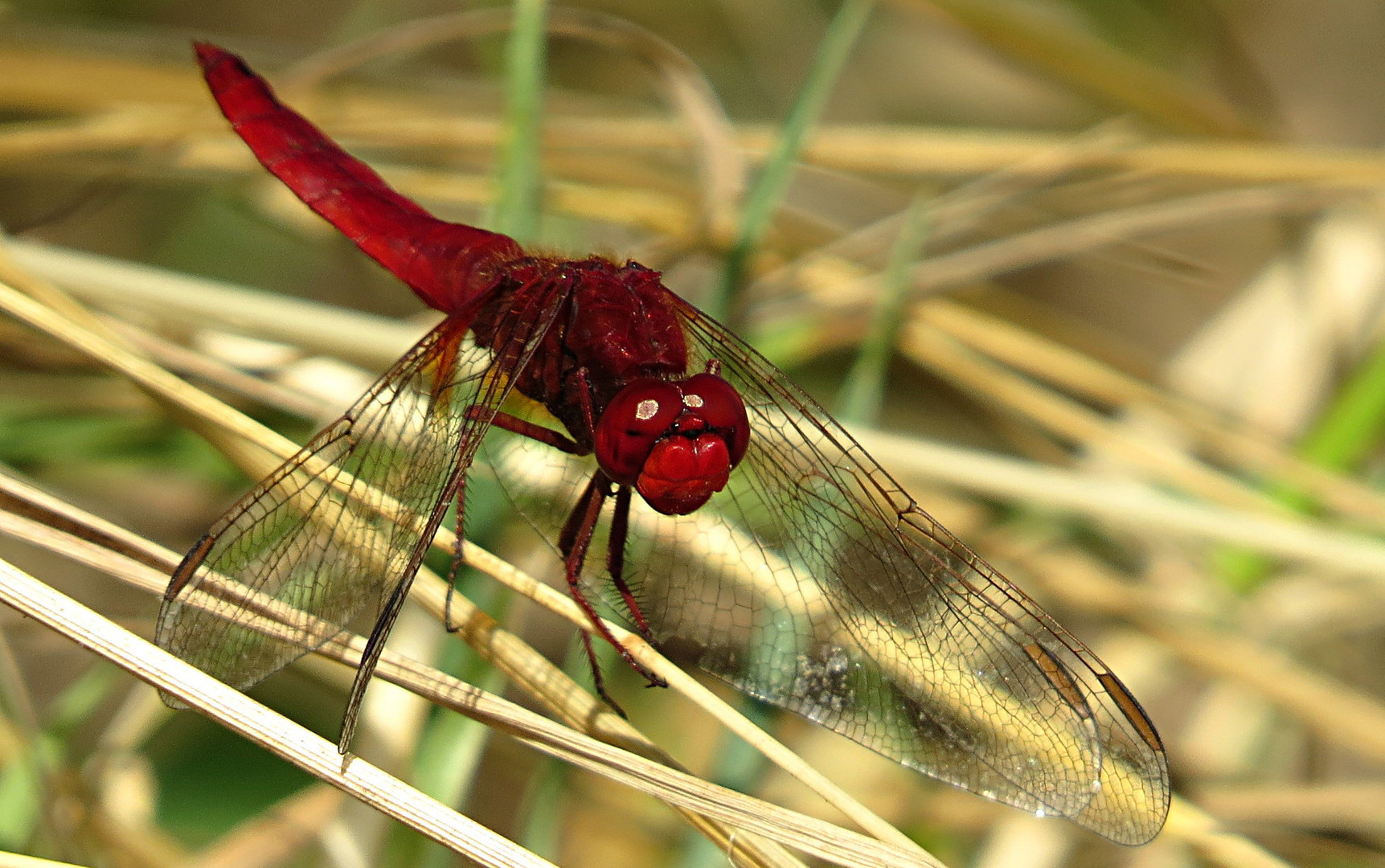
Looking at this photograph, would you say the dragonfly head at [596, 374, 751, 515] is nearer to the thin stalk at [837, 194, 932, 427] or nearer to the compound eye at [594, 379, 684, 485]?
the compound eye at [594, 379, 684, 485]

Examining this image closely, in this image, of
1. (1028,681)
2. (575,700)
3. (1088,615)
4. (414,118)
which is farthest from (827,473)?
(414,118)

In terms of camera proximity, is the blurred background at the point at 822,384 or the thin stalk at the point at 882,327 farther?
the thin stalk at the point at 882,327

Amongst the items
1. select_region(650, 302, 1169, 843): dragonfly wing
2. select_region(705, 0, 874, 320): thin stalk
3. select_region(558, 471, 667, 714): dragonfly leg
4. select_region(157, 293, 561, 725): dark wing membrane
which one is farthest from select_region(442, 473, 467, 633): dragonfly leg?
select_region(705, 0, 874, 320): thin stalk

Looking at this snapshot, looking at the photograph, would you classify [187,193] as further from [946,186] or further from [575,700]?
[575,700]

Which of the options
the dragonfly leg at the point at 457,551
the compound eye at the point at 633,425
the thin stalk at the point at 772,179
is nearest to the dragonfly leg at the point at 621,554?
the compound eye at the point at 633,425

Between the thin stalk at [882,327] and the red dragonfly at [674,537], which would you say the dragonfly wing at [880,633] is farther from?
the thin stalk at [882,327]

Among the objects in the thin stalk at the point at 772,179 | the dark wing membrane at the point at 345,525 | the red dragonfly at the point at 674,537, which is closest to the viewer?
the dark wing membrane at the point at 345,525
